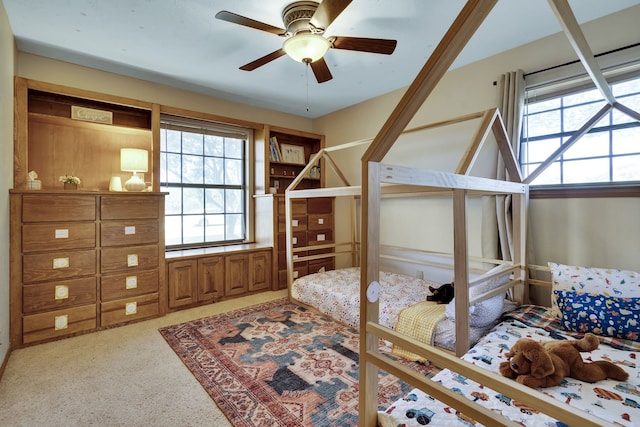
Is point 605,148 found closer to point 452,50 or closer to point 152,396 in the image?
point 452,50

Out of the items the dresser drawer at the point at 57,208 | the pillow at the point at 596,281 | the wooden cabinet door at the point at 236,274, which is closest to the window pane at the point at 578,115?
the pillow at the point at 596,281

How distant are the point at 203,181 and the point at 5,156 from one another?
191cm

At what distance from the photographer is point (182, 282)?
3.27 m

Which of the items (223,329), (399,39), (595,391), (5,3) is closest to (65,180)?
(5,3)

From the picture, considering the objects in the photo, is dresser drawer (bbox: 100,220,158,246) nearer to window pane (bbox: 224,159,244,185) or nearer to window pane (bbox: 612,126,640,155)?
window pane (bbox: 224,159,244,185)

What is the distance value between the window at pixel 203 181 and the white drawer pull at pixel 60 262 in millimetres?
1106

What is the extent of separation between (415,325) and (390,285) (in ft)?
3.01

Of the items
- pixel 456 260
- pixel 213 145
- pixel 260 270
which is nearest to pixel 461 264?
pixel 456 260

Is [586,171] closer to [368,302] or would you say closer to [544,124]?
[544,124]

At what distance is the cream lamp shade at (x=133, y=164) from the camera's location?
10.1ft

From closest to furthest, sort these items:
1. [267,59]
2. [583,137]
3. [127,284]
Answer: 1. [267,59]
2. [583,137]
3. [127,284]

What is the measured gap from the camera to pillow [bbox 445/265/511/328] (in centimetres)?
206

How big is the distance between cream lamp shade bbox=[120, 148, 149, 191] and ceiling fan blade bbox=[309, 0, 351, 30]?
2.32 m

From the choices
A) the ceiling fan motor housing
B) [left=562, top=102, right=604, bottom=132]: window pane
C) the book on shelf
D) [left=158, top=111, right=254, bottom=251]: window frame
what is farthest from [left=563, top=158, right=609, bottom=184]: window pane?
[left=158, top=111, right=254, bottom=251]: window frame
